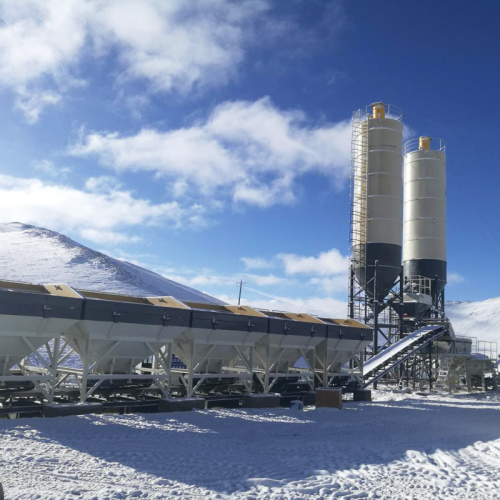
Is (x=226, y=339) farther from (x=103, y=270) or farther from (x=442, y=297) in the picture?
(x=103, y=270)

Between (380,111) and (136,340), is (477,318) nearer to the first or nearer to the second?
(380,111)

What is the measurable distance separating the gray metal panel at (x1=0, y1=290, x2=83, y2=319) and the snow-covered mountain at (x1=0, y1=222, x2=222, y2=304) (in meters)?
65.6

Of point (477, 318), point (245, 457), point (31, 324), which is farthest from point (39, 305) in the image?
point (477, 318)

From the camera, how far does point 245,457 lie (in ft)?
45.0

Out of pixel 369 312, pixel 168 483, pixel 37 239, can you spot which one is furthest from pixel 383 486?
pixel 37 239

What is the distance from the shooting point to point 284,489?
1083 cm

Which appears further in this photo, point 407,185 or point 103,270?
point 103,270

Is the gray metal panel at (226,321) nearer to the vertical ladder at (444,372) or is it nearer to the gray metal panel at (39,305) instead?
the gray metal panel at (39,305)

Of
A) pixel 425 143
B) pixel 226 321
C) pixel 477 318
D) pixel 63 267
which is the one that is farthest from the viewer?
pixel 477 318

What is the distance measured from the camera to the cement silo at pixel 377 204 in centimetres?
4372

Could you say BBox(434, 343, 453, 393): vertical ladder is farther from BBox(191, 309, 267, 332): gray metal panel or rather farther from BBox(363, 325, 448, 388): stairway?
BBox(191, 309, 267, 332): gray metal panel

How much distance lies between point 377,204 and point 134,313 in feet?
93.8

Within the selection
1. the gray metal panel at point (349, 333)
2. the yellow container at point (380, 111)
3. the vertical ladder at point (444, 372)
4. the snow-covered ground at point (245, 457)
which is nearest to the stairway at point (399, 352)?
the vertical ladder at point (444, 372)

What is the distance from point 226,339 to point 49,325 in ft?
28.1
